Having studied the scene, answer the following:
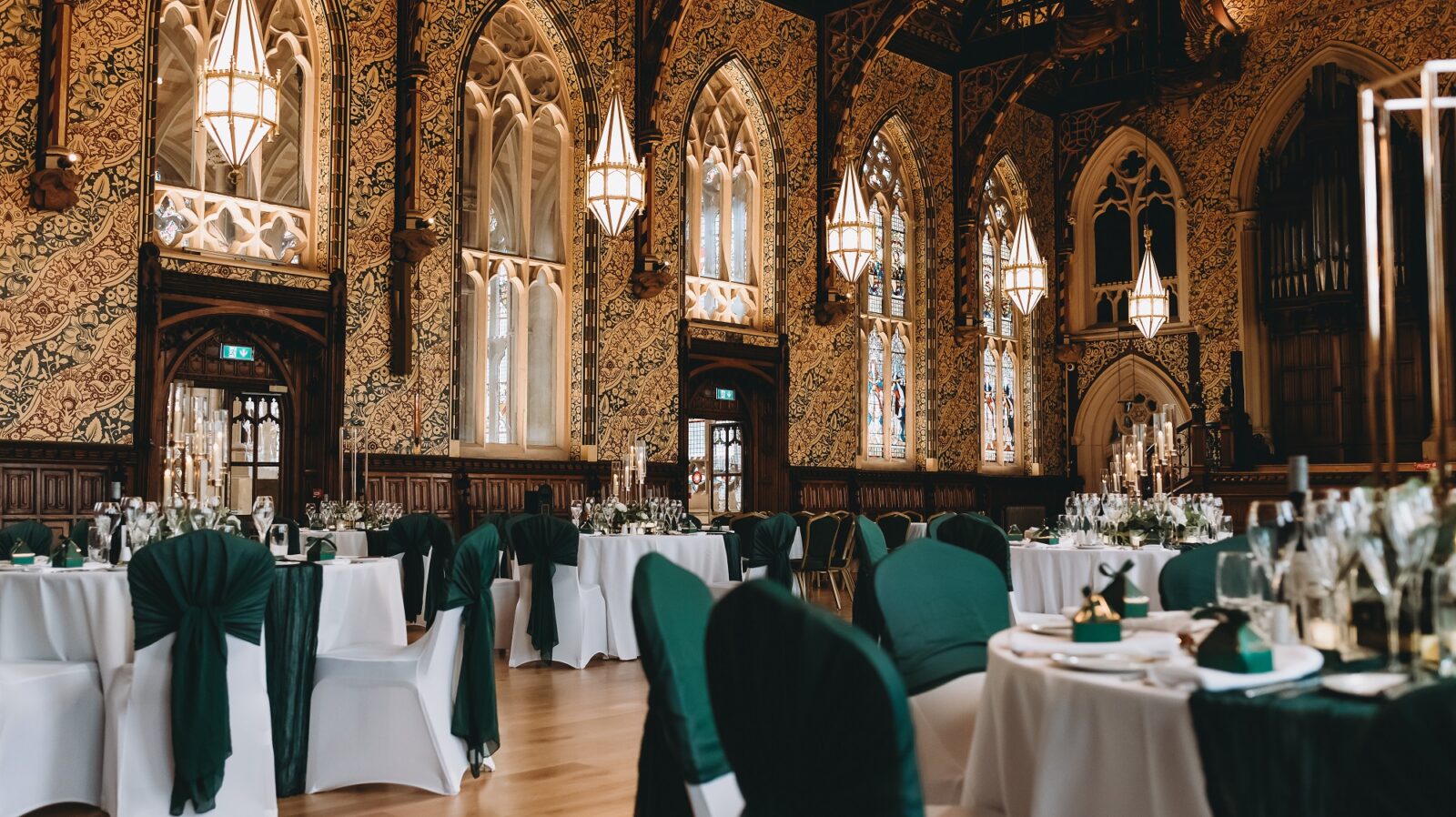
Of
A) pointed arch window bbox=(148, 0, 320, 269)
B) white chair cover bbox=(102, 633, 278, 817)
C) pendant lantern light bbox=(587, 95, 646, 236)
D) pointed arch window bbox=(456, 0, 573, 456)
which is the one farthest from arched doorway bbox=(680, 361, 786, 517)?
white chair cover bbox=(102, 633, 278, 817)

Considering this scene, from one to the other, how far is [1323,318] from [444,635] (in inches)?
571

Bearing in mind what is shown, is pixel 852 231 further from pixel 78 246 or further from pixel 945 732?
pixel 945 732

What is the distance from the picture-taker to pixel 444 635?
462cm

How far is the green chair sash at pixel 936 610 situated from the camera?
3332 mm

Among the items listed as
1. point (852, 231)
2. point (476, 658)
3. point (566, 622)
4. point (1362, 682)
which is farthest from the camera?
point (852, 231)

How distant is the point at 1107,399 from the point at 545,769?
14.6 m

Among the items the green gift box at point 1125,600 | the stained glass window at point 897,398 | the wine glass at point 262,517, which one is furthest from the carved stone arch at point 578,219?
the green gift box at point 1125,600

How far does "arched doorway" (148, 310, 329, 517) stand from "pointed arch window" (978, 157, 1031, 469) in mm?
9909

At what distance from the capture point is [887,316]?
15.9 metres

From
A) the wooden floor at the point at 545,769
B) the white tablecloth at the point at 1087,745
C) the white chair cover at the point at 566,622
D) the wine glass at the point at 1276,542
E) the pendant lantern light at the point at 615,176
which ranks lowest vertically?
the wooden floor at the point at 545,769

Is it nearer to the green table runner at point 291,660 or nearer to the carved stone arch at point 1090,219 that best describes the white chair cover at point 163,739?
the green table runner at point 291,660

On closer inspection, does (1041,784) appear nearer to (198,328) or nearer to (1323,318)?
(198,328)

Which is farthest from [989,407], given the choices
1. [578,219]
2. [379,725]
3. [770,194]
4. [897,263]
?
[379,725]

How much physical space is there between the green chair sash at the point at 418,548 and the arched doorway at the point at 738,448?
5896 millimetres
